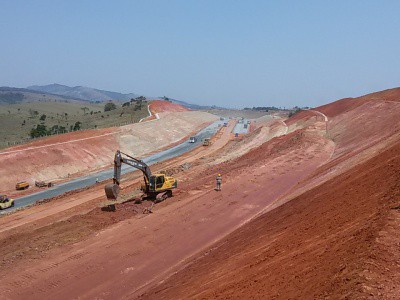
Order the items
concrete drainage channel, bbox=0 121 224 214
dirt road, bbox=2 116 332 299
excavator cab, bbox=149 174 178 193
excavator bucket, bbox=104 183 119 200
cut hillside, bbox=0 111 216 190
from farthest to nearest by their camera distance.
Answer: cut hillside, bbox=0 111 216 190 < concrete drainage channel, bbox=0 121 224 214 < excavator cab, bbox=149 174 178 193 < excavator bucket, bbox=104 183 119 200 < dirt road, bbox=2 116 332 299

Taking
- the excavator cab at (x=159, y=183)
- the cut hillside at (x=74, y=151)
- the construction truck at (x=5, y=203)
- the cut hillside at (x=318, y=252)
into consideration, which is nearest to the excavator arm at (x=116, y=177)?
the excavator cab at (x=159, y=183)

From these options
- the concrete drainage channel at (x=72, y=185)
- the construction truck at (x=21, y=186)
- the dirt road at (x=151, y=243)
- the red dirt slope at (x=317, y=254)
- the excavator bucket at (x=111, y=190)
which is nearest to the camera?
the red dirt slope at (x=317, y=254)

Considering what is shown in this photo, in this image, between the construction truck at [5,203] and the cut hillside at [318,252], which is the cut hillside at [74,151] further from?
the cut hillside at [318,252]

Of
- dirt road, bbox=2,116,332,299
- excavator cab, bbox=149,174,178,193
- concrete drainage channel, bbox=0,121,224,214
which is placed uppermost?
excavator cab, bbox=149,174,178,193

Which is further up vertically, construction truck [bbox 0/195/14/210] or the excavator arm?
the excavator arm

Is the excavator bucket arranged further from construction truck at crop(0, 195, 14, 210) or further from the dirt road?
construction truck at crop(0, 195, 14, 210)

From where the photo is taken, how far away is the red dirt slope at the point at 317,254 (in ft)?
32.1

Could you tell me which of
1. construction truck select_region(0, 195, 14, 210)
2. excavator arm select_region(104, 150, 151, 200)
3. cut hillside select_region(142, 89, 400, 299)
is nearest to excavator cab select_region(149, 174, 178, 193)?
excavator arm select_region(104, 150, 151, 200)

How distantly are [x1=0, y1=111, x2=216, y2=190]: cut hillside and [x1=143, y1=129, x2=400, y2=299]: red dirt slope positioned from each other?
1523 inches

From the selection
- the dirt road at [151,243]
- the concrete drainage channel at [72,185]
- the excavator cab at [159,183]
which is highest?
the excavator cab at [159,183]

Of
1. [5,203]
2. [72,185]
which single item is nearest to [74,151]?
[72,185]

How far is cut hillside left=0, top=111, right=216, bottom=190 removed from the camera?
169ft

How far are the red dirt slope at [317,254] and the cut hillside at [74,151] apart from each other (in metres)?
38.7

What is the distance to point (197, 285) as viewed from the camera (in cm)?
1410
